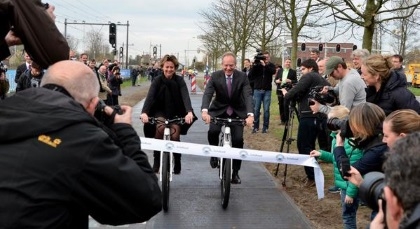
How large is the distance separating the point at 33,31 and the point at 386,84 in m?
3.83

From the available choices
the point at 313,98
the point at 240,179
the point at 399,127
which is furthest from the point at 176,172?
the point at 399,127

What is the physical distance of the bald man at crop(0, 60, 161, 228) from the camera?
196 centimetres

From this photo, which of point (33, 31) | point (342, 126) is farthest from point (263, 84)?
point (33, 31)

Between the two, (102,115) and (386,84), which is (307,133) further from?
(102,115)

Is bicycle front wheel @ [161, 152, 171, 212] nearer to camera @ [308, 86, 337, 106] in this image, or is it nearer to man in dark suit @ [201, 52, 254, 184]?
man in dark suit @ [201, 52, 254, 184]

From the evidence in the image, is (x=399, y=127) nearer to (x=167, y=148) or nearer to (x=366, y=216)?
(x=366, y=216)

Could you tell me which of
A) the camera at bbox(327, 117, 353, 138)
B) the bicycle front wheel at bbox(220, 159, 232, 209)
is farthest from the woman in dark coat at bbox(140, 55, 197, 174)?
the camera at bbox(327, 117, 353, 138)

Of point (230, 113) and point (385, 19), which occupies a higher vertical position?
point (385, 19)

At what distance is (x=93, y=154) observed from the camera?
201cm

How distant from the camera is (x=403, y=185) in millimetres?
1551

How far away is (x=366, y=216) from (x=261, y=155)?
4.59ft

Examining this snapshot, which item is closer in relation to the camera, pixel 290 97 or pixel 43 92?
pixel 43 92

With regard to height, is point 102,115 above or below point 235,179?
above

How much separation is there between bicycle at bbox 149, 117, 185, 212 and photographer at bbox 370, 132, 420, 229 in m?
4.78
